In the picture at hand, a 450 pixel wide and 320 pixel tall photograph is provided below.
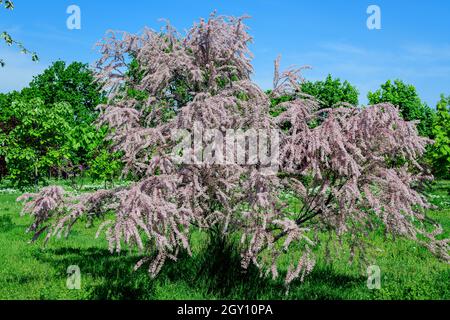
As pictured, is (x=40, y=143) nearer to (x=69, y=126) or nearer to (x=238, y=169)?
(x=69, y=126)

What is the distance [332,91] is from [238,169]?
44261mm

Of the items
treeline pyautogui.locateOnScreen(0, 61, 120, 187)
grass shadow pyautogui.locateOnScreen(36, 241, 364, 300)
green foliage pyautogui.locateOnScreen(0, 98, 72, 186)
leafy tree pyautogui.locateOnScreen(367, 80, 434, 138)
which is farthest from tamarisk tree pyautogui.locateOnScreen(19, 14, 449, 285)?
leafy tree pyautogui.locateOnScreen(367, 80, 434, 138)

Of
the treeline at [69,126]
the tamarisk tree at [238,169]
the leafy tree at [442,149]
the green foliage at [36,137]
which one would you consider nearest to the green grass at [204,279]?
the tamarisk tree at [238,169]

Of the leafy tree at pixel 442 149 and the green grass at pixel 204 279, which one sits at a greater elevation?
the leafy tree at pixel 442 149

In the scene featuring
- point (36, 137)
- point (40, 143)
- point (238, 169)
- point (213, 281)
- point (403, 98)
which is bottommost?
point (213, 281)

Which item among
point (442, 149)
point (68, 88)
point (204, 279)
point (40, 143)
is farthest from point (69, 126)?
point (68, 88)

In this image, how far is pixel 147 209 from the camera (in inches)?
237

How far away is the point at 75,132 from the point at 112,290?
75.4ft

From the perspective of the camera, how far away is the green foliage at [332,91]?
160 ft

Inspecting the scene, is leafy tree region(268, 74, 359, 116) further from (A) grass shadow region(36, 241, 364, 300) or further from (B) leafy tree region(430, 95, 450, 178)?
(A) grass shadow region(36, 241, 364, 300)

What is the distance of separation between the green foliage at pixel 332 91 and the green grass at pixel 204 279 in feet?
130

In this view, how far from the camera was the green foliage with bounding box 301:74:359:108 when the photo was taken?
4862 cm

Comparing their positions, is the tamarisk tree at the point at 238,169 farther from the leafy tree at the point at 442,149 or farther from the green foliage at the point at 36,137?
the leafy tree at the point at 442,149

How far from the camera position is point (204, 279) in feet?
24.9
